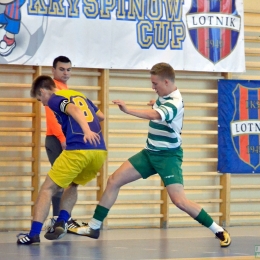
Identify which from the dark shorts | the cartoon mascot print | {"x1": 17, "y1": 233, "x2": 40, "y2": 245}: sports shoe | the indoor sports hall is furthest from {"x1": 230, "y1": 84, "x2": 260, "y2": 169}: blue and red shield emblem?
{"x1": 17, "y1": 233, "x2": 40, "y2": 245}: sports shoe

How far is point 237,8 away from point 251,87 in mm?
974

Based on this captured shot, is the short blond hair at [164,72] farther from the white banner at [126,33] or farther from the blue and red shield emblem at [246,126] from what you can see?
the blue and red shield emblem at [246,126]

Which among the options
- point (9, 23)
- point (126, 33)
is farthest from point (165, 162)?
point (9, 23)

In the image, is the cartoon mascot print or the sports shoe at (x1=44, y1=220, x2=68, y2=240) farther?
the cartoon mascot print

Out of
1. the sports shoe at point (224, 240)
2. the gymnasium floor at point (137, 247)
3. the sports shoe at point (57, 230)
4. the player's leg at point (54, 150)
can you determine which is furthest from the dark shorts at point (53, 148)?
the sports shoe at point (224, 240)

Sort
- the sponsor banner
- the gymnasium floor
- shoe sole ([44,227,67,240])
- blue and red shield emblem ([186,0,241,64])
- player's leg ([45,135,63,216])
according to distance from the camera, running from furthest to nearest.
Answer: the sponsor banner
blue and red shield emblem ([186,0,241,64])
player's leg ([45,135,63,216])
shoe sole ([44,227,67,240])
the gymnasium floor

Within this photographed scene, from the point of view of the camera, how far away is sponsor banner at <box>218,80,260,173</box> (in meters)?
8.98

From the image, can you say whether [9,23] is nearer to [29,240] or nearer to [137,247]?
[29,240]

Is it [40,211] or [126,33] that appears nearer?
[40,211]

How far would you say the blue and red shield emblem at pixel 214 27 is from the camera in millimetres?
8828

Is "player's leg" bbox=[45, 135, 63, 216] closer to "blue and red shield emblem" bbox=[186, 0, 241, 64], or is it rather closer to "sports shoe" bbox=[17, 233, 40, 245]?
"sports shoe" bbox=[17, 233, 40, 245]

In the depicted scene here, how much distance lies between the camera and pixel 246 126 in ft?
29.7

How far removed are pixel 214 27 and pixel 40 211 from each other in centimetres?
360

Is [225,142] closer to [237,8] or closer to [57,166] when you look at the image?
[237,8]
